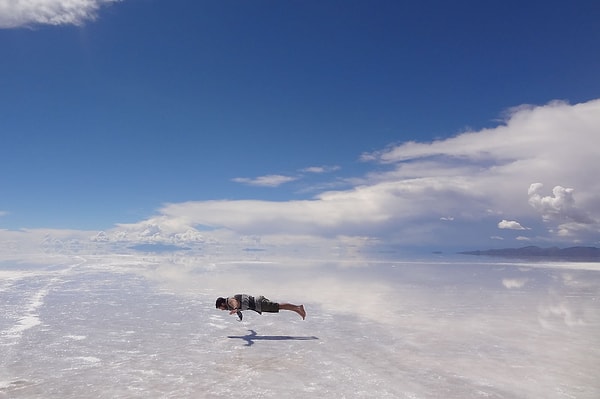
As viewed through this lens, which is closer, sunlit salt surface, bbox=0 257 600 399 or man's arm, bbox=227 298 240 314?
sunlit salt surface, bbox=0 257 600 399

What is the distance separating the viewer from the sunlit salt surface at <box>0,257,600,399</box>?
29.5 feet

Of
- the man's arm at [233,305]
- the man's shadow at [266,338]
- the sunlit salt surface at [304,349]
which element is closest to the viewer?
the sunlit salt surface at [304,349]

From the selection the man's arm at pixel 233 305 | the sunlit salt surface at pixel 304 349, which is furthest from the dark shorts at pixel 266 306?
the man's arm at pixel 233 305

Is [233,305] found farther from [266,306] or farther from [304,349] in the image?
[304,349]

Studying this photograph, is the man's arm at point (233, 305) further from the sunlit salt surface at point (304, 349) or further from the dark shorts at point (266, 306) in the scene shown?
the dark shorts at point (266, 306)

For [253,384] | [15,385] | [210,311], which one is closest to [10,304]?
[210,311]

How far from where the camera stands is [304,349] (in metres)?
12.1

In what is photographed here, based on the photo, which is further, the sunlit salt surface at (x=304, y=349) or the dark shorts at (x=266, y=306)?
the dark shorts at (x=266, y=306)

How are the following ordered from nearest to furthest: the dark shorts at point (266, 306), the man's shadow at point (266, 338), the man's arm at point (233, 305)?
the man's arm at point (233, 305), the man's shadow at point (266, 338), the dark shorts at point (266, 306)

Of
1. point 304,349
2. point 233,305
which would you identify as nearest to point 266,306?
point 233,305

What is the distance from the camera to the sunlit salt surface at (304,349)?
29.5 ft

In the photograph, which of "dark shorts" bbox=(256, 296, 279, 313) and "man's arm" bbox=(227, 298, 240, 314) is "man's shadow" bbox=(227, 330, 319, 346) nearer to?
"dark shorts" bbox=(256, 296, 279, 313)

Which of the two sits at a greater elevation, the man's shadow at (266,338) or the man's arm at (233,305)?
the man's arm at (233,305)

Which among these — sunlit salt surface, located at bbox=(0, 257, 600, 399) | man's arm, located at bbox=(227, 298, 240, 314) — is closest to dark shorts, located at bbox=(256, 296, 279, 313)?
sunlit salt surface, located at bbox=(0, 257, 600, 399)
